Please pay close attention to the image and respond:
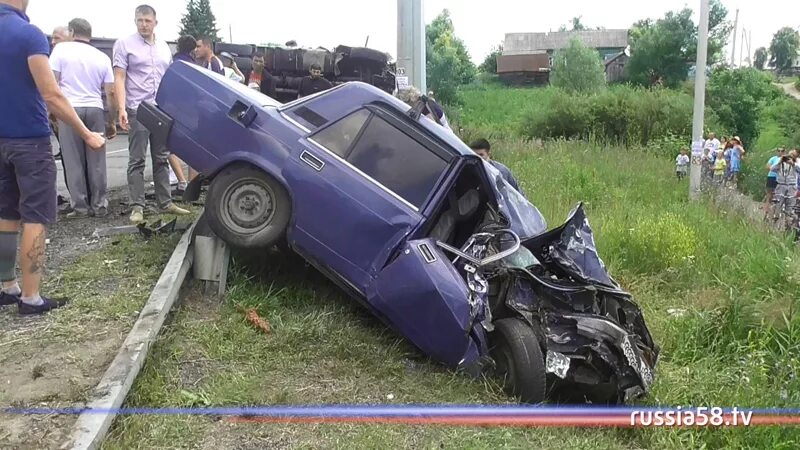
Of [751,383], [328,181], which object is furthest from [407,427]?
[751,383]

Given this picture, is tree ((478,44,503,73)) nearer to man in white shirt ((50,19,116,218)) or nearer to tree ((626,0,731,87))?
tree ((626,0,731,87))

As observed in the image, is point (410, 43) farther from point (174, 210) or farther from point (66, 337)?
point (66, 337)

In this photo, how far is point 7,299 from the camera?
4.04 metres

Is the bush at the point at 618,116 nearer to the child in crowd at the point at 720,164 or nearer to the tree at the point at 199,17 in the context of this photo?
the child in crowd at the point at 720,164

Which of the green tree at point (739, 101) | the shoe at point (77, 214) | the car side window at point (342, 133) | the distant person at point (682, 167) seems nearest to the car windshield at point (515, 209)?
the car side window at point (342, 133)

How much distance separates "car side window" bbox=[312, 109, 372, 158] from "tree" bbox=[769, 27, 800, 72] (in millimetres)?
119377

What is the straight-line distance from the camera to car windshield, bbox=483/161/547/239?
16.2ft

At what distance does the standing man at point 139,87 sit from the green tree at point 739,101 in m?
38.2

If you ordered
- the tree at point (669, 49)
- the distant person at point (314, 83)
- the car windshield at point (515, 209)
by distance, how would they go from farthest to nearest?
the tree at point (669, 49), the distant person at point (314, 83), the car windshield at point (515, 209)

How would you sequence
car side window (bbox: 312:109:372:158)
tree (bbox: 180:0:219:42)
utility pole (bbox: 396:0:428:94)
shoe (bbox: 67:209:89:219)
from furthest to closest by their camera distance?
tree (bbox: 180:0:219:42) → utility pole (bbox: 396:0:428:94) → shoe (bbox: 67:209:89:219) → car side window (bbox: 312:109:372:158)

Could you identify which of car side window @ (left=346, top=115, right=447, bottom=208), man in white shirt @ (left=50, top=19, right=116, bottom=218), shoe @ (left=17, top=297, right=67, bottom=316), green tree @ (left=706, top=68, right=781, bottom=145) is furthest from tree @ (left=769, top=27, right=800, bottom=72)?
shoe @ (left=17, top=297, right=67, bottom=316)

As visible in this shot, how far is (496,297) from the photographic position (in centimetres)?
435

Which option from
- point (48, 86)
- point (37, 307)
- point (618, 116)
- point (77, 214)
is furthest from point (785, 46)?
point (37, 307)

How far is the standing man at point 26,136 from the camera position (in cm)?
367
